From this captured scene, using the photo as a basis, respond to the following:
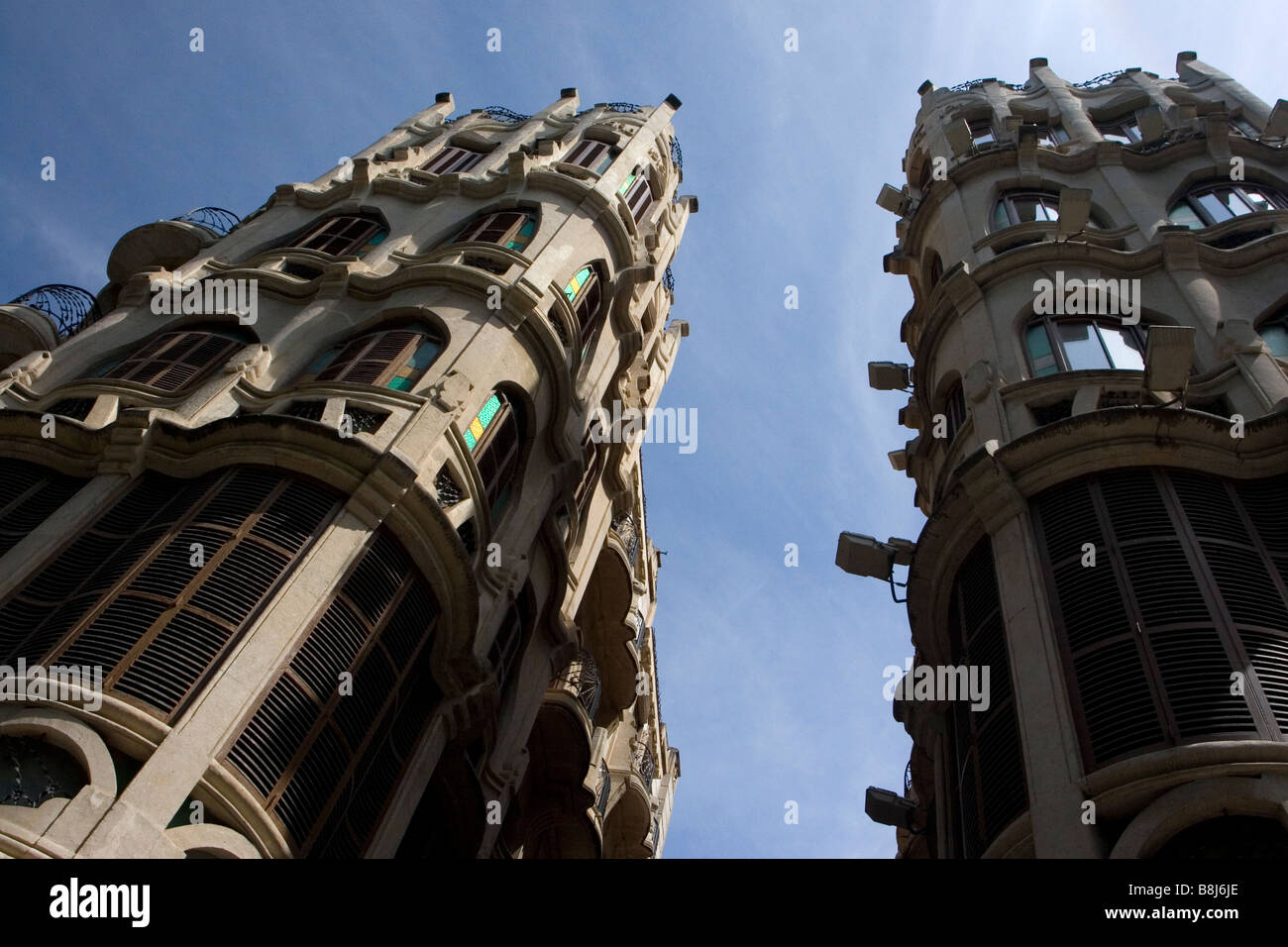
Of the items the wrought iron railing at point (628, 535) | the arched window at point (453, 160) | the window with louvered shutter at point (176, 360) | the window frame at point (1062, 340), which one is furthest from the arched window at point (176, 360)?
the window frame at point (1062, 340)

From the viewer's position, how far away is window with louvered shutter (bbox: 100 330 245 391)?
21.2 meters

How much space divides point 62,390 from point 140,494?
138 inches

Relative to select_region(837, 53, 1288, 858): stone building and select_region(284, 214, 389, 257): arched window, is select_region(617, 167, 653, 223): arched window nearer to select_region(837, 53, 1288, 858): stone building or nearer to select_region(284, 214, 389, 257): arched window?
select_region(284, 214, 389, 257): arched window

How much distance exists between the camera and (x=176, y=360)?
2200 cm

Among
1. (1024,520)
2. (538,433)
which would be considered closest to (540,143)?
(538,433)

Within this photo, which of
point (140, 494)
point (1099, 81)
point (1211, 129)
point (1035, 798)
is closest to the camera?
point (1035, 798)

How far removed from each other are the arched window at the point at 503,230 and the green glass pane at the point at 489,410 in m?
5.58

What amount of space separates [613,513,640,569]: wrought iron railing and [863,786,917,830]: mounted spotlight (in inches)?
573

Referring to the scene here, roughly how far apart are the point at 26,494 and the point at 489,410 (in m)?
8.13

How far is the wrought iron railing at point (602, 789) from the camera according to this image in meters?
30.5

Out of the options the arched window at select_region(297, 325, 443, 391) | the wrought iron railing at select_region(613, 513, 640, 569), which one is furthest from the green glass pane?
the wrought iron railing at select_region(613, 513, 640, 569)

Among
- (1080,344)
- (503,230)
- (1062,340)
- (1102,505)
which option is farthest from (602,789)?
(1102,505)

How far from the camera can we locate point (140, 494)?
18266 mm
